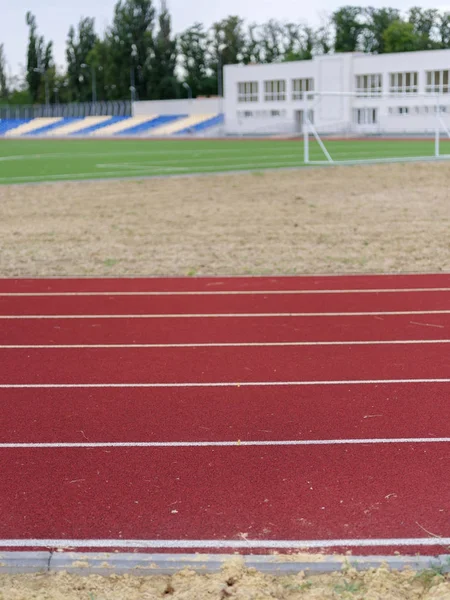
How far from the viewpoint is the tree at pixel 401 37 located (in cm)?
9494

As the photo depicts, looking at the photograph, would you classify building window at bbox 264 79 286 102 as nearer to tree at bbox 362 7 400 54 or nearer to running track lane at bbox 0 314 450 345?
tree at bbox 362 7 400 54

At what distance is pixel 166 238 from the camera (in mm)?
Result: 15602

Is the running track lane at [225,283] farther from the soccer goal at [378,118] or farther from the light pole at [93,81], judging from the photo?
the light pole at [93,81]

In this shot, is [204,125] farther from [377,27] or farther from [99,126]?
[377,27]

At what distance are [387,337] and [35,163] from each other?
28.7 m

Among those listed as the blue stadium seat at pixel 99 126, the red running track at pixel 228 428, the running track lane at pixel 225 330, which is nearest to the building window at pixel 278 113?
the blue stadium seat at pixel 99 126

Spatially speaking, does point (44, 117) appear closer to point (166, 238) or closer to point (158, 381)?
point (166, 238)

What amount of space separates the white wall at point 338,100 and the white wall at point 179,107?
4258 mm

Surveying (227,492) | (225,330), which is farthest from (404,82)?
(227,492)

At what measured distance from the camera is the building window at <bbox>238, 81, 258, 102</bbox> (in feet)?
281

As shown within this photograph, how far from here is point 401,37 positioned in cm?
9569

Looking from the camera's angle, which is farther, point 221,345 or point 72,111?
point 72,111

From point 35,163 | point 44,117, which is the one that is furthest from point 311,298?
point 44,117

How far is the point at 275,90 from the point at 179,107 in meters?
13.9
